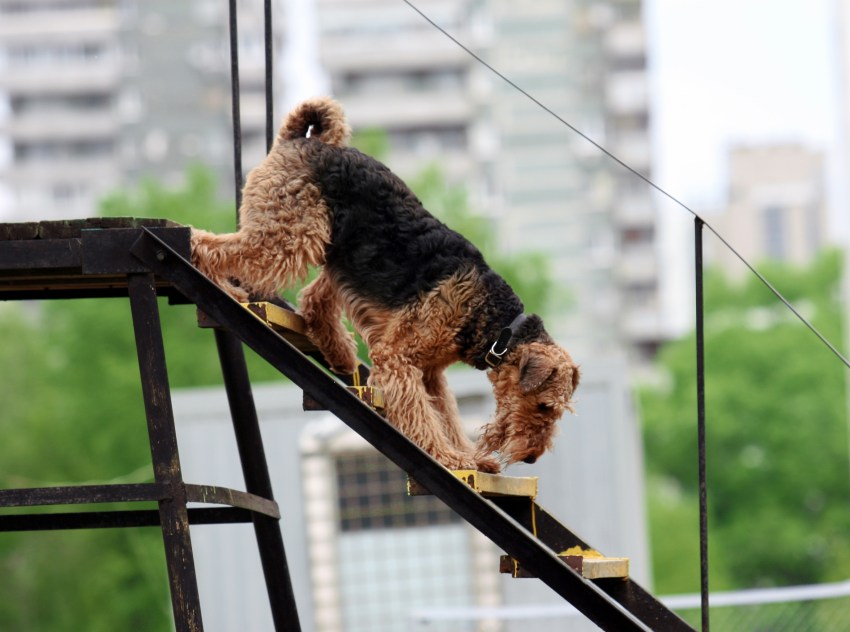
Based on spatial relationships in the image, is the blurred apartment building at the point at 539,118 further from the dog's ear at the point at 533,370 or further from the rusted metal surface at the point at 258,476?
the dog's ear at the point at 533,370

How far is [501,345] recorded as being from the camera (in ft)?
16.8

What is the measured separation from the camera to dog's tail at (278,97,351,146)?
17.7ft

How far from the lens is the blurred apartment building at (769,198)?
94.2 meters

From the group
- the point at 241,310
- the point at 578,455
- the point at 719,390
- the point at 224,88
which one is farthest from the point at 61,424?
the point at 224,88

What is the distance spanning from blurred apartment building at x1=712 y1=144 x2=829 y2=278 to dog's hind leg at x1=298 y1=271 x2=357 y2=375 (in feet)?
296

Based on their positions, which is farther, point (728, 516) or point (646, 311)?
point (646, 311)

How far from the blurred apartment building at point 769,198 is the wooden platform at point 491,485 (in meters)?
90.3

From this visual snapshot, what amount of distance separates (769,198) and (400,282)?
9343 cm

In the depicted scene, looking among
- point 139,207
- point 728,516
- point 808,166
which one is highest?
point 808,166

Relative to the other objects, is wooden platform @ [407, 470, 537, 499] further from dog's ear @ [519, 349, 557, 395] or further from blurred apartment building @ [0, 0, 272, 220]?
blurred apartment building @ [0, 0, 272, 220]

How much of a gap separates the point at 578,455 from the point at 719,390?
25314mm

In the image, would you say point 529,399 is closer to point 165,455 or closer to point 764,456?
point 165,455

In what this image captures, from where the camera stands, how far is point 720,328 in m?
39.1

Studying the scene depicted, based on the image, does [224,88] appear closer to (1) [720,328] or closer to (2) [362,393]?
(1) [720,328]
